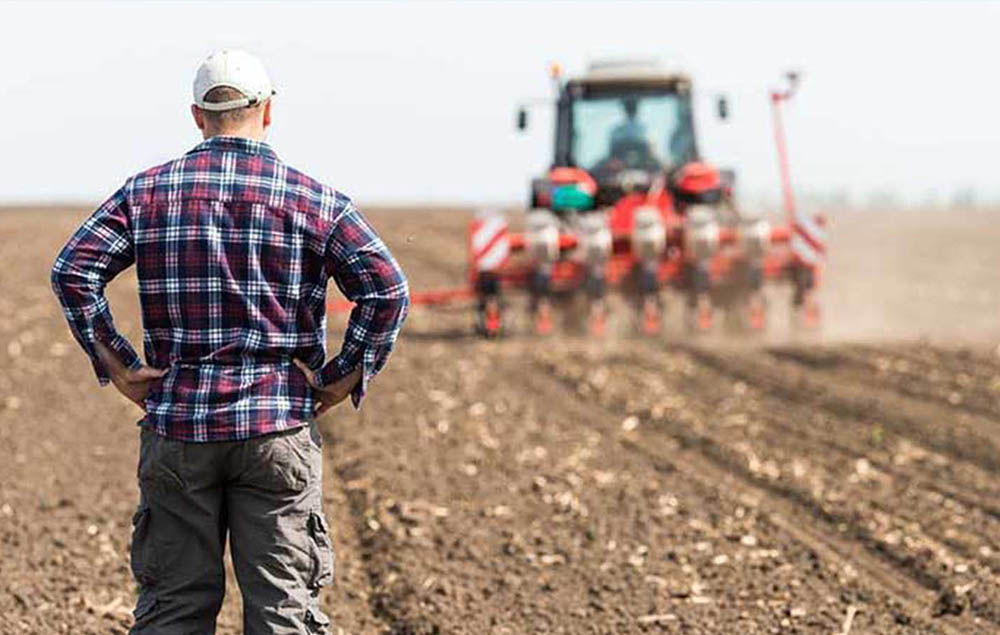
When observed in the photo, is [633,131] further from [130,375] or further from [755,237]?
[130,375]

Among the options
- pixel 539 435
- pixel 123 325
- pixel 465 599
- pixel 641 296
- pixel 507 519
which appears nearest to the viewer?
pixel 465 599

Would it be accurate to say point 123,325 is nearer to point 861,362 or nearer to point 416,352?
point 416,352

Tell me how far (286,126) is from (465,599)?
242 cm

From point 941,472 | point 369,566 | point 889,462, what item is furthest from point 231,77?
point 889,462

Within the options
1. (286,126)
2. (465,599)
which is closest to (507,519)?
(465,599)

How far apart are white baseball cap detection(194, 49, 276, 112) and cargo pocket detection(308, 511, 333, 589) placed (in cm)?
99

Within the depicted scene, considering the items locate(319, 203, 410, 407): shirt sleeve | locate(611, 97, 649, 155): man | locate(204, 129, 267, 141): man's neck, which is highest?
locate(204, 129, 267, 141): man's neck

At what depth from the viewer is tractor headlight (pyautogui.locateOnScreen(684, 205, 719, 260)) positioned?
13.8 metres

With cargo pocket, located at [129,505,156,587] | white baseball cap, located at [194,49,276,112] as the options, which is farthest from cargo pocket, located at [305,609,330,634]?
white baseball cap, located at [194,49,276,112]

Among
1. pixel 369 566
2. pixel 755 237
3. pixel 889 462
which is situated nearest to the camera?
pixel 369 566

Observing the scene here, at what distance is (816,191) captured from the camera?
100 m

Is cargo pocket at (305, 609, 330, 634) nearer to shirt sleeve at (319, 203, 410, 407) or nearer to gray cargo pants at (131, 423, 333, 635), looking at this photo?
gray cargo pants at (131, 423, 333, 635)

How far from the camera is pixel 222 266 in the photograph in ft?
11.8

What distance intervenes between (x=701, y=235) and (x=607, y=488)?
6.56 metres
